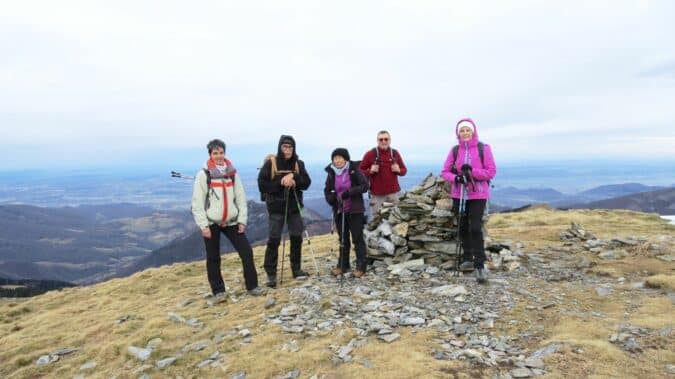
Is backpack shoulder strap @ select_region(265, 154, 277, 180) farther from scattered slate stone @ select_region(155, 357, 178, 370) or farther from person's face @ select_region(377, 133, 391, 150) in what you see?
scattered slate stone @ select_region(155, 357, 178, 370)

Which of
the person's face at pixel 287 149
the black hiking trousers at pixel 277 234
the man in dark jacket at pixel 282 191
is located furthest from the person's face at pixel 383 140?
the black hiking trousers at pixel 277 234

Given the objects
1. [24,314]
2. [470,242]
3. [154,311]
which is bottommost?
[24,314]

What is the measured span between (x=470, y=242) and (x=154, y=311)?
10.7 metres

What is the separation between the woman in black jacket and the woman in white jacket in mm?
2754

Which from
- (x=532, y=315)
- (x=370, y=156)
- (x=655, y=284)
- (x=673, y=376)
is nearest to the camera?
(x=673, y=376)

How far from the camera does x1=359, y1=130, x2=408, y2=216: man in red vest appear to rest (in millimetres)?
14297

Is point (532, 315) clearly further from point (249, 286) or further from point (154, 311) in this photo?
point (154, 311)

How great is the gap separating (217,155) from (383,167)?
19.2 ft

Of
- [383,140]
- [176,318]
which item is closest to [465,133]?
[383,140]

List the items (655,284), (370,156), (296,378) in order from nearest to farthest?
(296,378)
(655,284)
(370,156)

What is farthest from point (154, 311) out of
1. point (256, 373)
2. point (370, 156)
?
point (370, 156)

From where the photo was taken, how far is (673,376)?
695 centimetres

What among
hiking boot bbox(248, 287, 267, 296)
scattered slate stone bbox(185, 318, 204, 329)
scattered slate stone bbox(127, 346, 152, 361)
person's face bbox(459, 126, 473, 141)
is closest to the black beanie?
person's face bbox(459, 126, 473, 141)

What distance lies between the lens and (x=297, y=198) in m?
13.2
